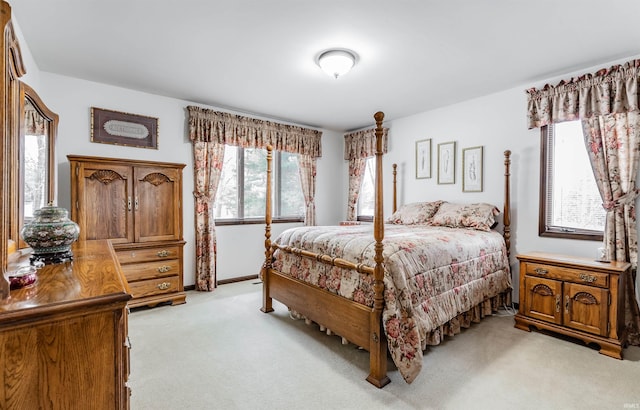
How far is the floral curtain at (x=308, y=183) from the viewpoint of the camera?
511 cm

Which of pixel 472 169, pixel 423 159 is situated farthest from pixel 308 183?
pixel 472 169

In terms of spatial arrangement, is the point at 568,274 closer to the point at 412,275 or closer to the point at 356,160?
the point at 412,275

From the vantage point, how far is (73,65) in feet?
9.71

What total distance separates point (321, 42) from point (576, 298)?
2.95 metres

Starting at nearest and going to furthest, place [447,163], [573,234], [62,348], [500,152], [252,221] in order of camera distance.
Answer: [62,348], [573,234], [500,152], [447,163], [252,221]

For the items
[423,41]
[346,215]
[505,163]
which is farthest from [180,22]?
[346,215]

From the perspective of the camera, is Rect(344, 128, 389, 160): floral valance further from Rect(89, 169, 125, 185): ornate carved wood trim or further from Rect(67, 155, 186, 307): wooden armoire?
Rect(89, 169, 125, 185): ornate carved wood trim

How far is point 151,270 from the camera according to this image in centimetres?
333

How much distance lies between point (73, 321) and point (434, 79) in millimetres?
3440

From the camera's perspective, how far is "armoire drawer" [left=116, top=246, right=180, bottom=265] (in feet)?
10.4

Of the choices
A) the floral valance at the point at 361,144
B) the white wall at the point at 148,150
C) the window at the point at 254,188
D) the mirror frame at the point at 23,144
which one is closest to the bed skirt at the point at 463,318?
the white wall at the point at 148,150

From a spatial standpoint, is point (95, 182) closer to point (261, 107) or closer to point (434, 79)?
point (261, 107)

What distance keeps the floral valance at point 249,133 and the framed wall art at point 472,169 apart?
235 centimetres

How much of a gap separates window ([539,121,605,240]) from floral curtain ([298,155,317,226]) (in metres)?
3.14
